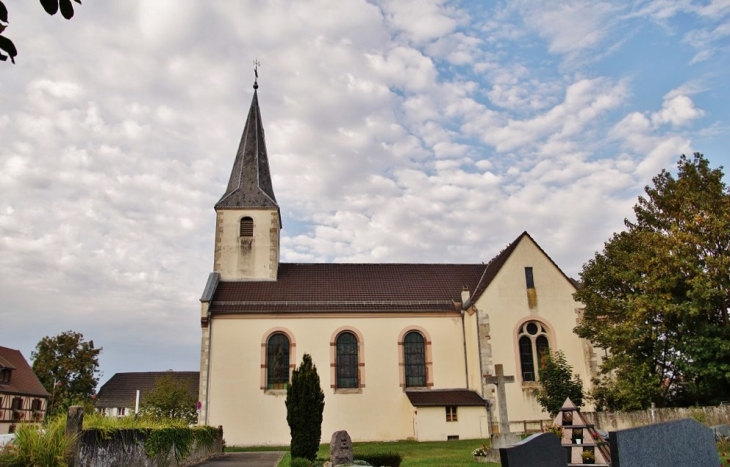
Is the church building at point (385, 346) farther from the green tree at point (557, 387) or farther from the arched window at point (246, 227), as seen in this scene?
the green tree at point (557, 387)

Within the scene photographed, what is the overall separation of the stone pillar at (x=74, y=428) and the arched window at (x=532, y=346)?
84.8ft

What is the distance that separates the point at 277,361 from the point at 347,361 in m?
4.04

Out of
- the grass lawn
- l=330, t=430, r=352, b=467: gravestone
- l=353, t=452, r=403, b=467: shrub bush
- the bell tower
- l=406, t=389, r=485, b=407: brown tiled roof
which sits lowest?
the grass lawn

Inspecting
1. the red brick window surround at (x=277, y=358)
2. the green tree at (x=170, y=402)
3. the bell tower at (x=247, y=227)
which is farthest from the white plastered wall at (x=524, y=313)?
the green tree at (x=170, y=402)

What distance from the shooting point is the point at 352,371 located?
107ft

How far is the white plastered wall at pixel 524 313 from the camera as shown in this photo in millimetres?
31453

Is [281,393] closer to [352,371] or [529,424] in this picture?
[352,371]

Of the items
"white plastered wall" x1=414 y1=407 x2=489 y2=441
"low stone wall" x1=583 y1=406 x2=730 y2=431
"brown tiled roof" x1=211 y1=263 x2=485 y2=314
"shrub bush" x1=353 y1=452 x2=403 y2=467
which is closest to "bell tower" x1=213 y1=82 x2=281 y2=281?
"brown tiled roof" x1=211 y1=263 x2=485 y2=314

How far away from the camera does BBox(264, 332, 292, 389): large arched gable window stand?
31984 mm

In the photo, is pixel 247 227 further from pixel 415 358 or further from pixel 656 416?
pixel 656 416

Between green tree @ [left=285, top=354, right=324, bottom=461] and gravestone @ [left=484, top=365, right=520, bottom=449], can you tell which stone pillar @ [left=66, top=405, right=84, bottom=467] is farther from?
gravestone @ [left=484, top=365, right=520, bottom=449]

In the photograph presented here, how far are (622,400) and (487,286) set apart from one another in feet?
32.0

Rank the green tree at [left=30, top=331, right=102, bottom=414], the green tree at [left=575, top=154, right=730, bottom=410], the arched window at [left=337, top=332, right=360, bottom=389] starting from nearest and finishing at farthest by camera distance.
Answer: the green tree at [left=575, top=154, right=730, bottom=410] → the arched window at [left=337, top=332, right=360, bottom=389] → the green tree at [left=30, top=331, right=102, bottom=414]

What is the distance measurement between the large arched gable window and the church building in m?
0.06
